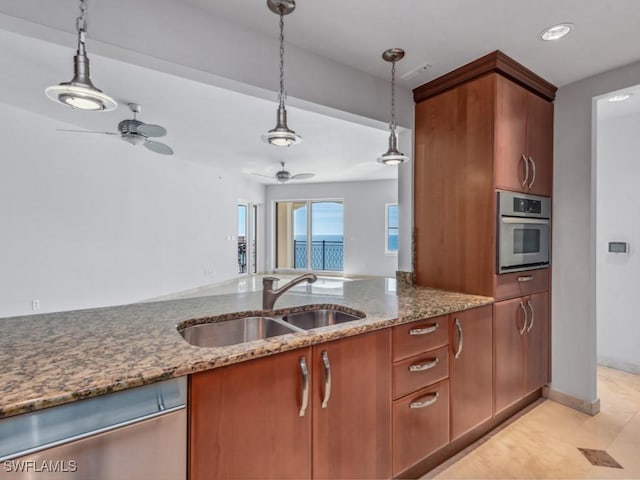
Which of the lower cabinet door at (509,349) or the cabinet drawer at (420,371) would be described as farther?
the lower cabinet door at (509,349)

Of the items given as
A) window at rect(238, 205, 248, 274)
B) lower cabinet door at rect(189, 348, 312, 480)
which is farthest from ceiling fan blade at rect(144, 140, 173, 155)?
window at rect(238, 205, 248, 274)

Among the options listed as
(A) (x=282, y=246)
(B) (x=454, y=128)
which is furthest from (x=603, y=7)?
(A) (x=282, y=246)

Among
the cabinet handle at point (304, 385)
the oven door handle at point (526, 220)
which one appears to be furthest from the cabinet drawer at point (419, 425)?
the oven door handle at point (526, 220)

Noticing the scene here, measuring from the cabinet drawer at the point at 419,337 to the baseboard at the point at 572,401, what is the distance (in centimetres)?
148

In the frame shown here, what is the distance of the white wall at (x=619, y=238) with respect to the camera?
9.40ft

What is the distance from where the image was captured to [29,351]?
1032mm

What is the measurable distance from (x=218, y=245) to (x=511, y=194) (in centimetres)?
631

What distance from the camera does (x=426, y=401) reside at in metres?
1.60

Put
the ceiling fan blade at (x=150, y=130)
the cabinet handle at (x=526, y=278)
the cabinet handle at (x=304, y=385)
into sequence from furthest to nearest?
1. the ceiling fan blade at (x=150, y=130)
2. the cabinet handle at (x=526, y=278)
3. the cabinet handle at (x=304, y=385)

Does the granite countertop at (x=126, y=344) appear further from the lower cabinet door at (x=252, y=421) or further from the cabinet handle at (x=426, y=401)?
the cabinet handle at (x=426, y=401)

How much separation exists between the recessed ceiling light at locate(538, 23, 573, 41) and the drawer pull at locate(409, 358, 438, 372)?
1.90 m

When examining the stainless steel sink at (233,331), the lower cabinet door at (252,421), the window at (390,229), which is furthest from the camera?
the window at (390,229)

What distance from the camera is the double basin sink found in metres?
1.51

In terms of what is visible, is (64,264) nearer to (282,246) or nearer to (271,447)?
(271,447)
